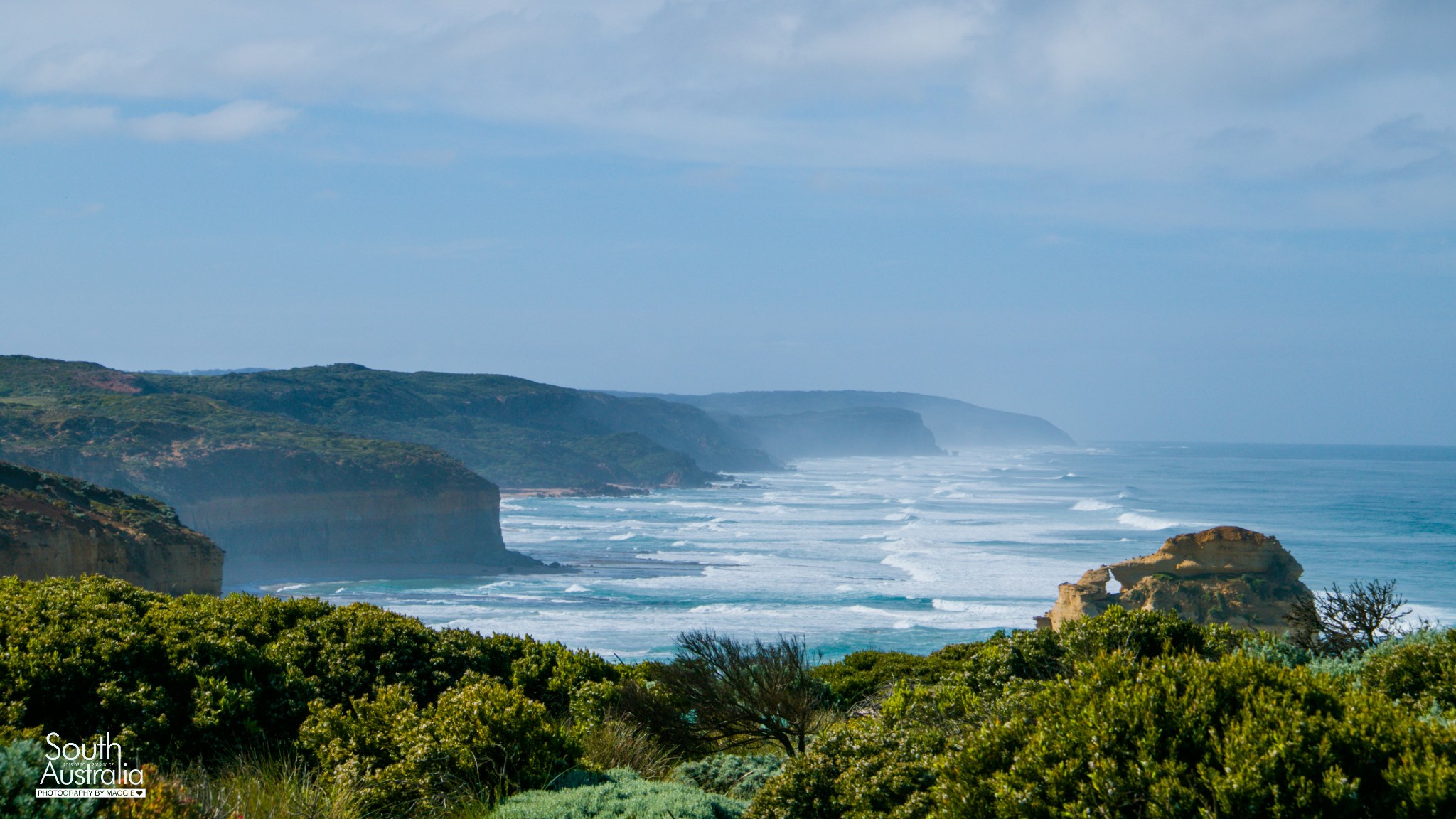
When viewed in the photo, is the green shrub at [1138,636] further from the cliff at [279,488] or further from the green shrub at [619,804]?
the cliff at [279,488]

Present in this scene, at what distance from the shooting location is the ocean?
38406mm

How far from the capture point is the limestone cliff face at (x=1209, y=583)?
86.4ft

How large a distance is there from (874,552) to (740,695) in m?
48.4

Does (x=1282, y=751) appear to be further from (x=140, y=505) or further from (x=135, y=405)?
(x=135, y=405)

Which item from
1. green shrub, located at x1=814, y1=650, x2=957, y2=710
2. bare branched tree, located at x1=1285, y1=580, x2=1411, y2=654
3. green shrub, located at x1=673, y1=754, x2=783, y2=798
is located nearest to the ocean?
green shrub, located at x1=814, y1=650, x2=957, y2=710

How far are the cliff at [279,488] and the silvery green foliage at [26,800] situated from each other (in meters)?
55.2

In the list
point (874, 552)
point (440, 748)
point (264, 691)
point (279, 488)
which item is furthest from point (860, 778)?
point (279, 488)

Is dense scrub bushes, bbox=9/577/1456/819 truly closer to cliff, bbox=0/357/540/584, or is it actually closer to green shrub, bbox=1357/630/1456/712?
green shrub, bbox=1357/630/1456/712

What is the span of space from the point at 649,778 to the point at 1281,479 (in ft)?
433

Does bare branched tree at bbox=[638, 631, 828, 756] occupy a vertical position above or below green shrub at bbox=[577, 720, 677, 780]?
above

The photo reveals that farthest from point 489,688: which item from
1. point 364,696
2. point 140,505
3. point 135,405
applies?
point 135,405

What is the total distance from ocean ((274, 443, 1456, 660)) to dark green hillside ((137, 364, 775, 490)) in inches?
444

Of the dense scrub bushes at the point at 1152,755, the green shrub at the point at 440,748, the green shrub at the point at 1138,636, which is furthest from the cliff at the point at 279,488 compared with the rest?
the dense scrub bushes at the point at 1152,755

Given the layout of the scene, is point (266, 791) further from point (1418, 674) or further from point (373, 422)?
point (373, 422)
